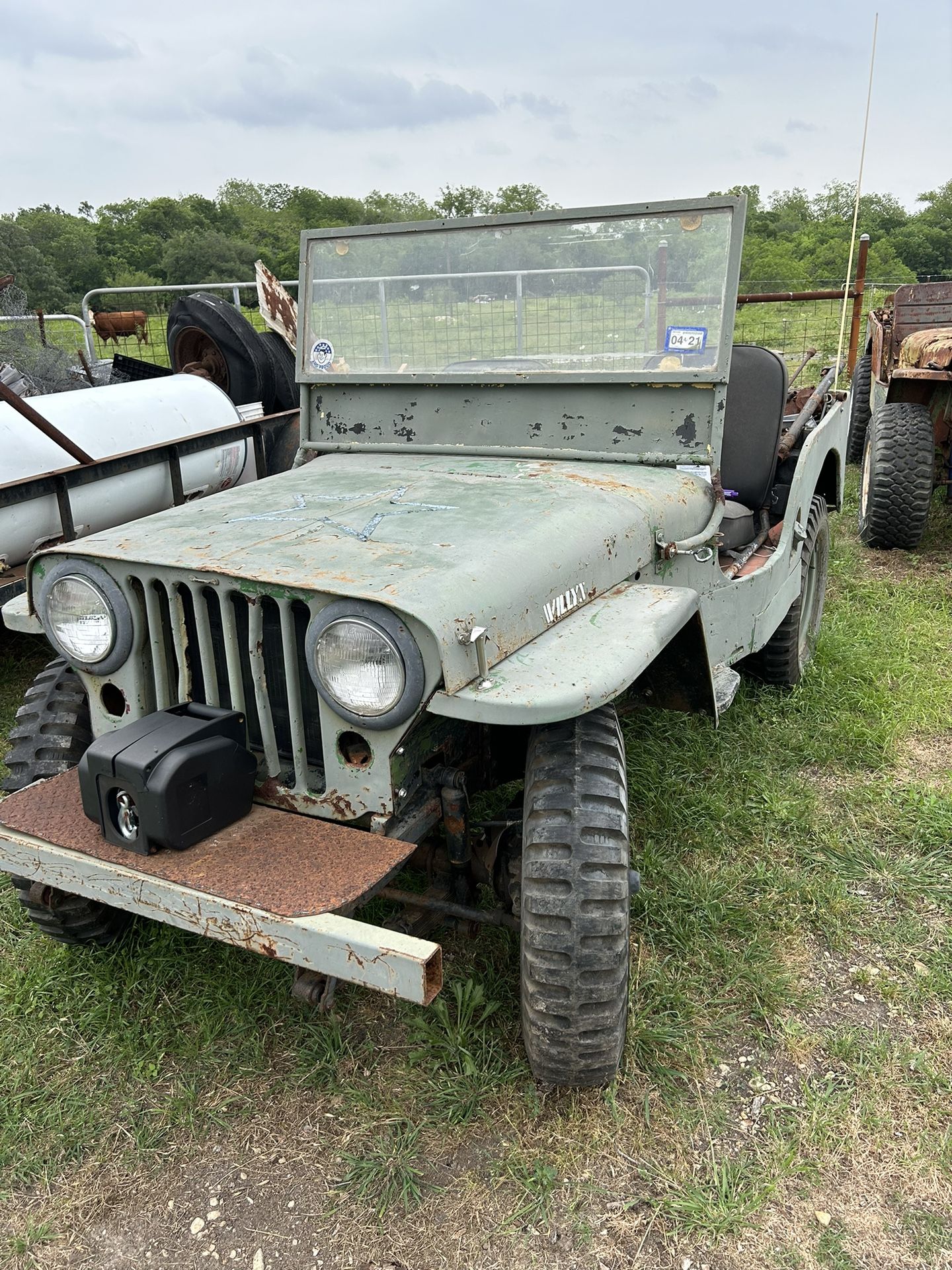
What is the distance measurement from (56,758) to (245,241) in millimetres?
35039

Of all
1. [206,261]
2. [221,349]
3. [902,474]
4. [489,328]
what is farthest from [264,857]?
[206,261]

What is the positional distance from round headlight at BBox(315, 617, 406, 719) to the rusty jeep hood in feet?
0.26

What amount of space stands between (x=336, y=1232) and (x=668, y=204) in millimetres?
2905

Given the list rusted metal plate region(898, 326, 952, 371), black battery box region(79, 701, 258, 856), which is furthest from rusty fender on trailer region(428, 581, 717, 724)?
rusted metal plate region(898, 326, 952, 371)

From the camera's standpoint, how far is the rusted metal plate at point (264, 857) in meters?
1.95

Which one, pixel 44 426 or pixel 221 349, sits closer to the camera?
pixel 44 426

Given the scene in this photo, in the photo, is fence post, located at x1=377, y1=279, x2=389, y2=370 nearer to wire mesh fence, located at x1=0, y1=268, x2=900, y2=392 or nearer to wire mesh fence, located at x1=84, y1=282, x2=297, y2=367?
wire mesh fence, located at x1=0, y1=268, x2=900, y2=392

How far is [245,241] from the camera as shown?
112ft

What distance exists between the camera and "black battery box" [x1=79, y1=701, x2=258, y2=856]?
2.05 m

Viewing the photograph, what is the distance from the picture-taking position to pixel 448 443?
132 inches

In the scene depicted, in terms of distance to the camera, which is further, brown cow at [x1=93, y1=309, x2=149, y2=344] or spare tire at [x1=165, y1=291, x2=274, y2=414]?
brown cow at [x1=93, y1=309, x2=149, y2=344]

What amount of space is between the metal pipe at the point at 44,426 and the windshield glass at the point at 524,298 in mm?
1423

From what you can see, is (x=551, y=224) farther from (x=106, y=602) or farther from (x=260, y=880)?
(x=260, y=880)

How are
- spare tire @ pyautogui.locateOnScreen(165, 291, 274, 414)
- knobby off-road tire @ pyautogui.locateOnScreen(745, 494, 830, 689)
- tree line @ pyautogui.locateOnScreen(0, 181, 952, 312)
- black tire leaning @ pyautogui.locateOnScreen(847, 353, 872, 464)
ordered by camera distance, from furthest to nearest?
tree line @ pyautogui.locateOnScreen(0, 181, 952, 312) → black tire leaning @ pyautogui.locateOnScreen(847, 353, 872, 464) → spare tire @ pyautogui.locateOnScreen(165, 291, 274, 414) → knobby off-road tire @ pyautogui.locateOnScreen(745, 494, 830, 689)
